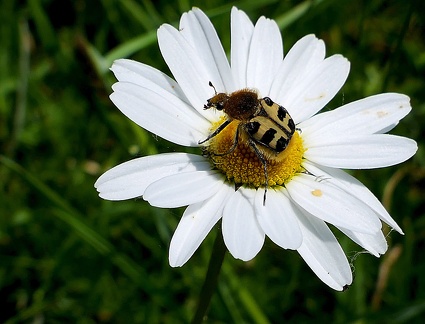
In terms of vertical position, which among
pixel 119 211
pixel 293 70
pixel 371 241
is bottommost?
pixel 371 241

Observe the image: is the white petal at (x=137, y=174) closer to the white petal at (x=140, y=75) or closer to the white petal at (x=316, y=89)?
the white petal at (x=140, y=75)

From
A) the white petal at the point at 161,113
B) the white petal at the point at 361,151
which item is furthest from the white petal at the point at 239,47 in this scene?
the white petal at the point at 361,151

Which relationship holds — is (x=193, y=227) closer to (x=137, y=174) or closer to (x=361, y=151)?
(x=137, y=174)

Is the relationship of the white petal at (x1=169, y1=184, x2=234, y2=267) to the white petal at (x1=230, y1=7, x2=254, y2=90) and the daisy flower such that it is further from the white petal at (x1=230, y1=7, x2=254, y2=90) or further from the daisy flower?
the white petal at (x1=230, y1=7, x2=254, y2=90)

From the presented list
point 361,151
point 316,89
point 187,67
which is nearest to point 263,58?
point 316,89

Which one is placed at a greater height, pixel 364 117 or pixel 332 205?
pixel 364 117

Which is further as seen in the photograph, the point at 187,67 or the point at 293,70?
the point at 293,70

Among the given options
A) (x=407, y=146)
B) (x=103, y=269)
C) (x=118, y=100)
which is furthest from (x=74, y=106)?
(x=407, y=146)
